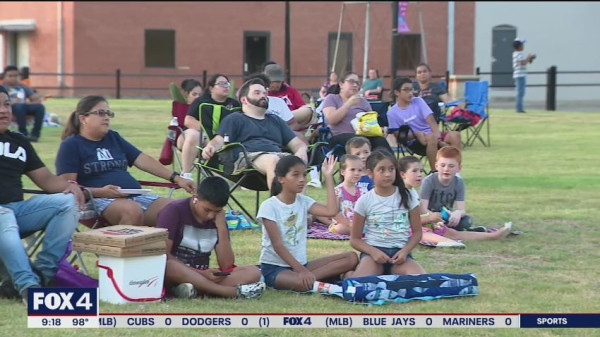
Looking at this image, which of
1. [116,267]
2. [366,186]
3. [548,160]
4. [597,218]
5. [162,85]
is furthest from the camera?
[162,85]

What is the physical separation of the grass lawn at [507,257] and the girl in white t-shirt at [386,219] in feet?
1.68

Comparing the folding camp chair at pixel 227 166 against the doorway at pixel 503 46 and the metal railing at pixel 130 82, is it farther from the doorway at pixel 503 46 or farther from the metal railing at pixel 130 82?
the doorway at pixel 503 46

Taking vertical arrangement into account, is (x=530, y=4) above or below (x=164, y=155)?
above

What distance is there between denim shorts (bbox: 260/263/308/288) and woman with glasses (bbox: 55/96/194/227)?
83 cm

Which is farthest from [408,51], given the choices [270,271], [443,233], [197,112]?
[270,271]

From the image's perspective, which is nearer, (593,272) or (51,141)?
(593,272)

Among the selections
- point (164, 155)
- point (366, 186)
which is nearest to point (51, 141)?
point (164, 155)

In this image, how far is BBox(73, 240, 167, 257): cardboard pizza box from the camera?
585 cm

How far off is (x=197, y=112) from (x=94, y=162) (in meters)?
3.50

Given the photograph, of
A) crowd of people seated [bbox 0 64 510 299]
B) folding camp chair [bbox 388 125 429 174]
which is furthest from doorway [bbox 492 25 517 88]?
crowd of people seated [bbox 0 64 510 299]

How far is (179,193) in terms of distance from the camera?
1077 centimetres

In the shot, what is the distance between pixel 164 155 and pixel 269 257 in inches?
191

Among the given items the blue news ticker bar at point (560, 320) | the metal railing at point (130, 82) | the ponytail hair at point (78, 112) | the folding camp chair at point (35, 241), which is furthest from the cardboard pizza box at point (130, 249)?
the metal railing at point (130, 82)

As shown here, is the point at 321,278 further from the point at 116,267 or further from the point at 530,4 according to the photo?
the point at 530,4
